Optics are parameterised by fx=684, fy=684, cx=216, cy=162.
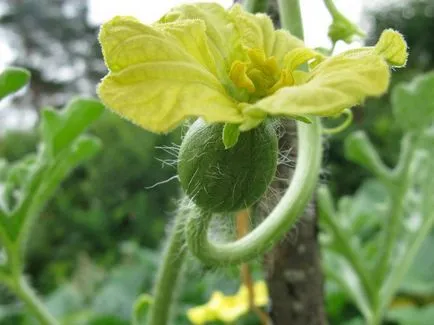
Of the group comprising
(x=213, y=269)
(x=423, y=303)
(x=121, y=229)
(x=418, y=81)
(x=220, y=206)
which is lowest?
(x=121, y=229)

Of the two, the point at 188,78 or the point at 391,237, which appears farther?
the point at 391,237

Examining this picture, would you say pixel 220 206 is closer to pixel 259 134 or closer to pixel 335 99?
pixel 259 134

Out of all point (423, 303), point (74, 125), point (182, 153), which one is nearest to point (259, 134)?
point (182, 153)

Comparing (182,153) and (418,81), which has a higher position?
(182,153)

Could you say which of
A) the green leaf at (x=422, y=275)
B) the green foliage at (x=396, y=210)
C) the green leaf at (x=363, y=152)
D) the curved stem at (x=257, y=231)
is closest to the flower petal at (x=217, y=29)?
the curved stem at (x=257, y=231)

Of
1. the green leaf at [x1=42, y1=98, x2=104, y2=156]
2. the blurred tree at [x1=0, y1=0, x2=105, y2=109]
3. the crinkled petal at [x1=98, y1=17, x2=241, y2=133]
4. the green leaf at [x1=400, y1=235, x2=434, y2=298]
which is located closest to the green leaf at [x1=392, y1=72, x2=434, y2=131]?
the green leaf at [x1=42, y1=98, x2=104, y2=156]

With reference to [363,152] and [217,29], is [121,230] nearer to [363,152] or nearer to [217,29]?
[363,152]

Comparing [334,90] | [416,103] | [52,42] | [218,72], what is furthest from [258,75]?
[52,42]

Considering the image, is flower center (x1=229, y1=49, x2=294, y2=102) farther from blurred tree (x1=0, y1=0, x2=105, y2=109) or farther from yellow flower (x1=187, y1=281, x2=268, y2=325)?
blurred tree (x1=0, y1=0, x2=105, y2=109)

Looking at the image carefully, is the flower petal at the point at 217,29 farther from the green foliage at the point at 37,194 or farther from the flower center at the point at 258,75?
the green foliage at the point at 37,194
